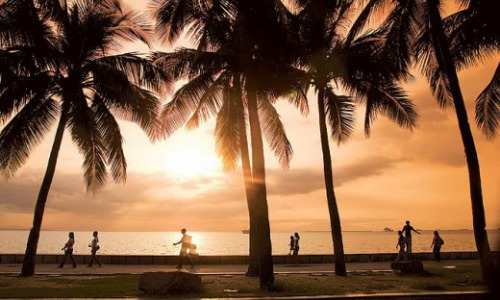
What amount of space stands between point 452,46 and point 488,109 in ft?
11.9

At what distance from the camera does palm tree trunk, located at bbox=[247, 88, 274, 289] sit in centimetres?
1647

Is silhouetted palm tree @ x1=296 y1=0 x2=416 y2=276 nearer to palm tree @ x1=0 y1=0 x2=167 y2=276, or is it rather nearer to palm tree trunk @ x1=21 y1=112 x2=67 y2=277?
palm tree @ x1=0 y1=0 x2=167 y2=276

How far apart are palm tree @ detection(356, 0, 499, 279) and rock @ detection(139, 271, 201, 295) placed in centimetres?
823

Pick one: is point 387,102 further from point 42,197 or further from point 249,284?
point 42,197

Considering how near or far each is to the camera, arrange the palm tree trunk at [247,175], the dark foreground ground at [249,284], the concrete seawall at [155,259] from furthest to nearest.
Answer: the concrete seawall at [155,259]
the palm tree trunk at [247,175]
the dark foreground ground at [249,284]

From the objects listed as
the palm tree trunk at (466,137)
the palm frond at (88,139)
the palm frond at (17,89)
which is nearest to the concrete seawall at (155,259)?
the palm frond at (88,139)

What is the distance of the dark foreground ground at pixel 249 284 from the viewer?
48.6ft

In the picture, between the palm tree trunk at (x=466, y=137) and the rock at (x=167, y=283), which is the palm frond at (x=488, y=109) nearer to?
the palm tree trunk at (x=466, y=137)

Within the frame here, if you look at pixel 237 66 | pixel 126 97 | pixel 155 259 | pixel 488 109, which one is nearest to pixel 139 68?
pixel 126 97

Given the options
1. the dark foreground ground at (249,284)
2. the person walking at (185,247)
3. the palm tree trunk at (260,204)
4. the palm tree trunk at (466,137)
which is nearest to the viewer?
the dark foreground ground at (249,284)

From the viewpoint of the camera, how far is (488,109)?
2228 centimetres

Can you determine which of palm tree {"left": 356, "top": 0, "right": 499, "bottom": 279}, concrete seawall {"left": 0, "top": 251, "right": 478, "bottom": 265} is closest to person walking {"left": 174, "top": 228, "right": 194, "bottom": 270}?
concrete seawall {"left": 0, "top": 251, "right": 478, "bottom": 265}

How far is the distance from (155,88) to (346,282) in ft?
38.1

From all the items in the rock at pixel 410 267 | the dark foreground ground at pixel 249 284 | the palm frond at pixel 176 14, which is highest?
the palm frond at pixel 176 14
